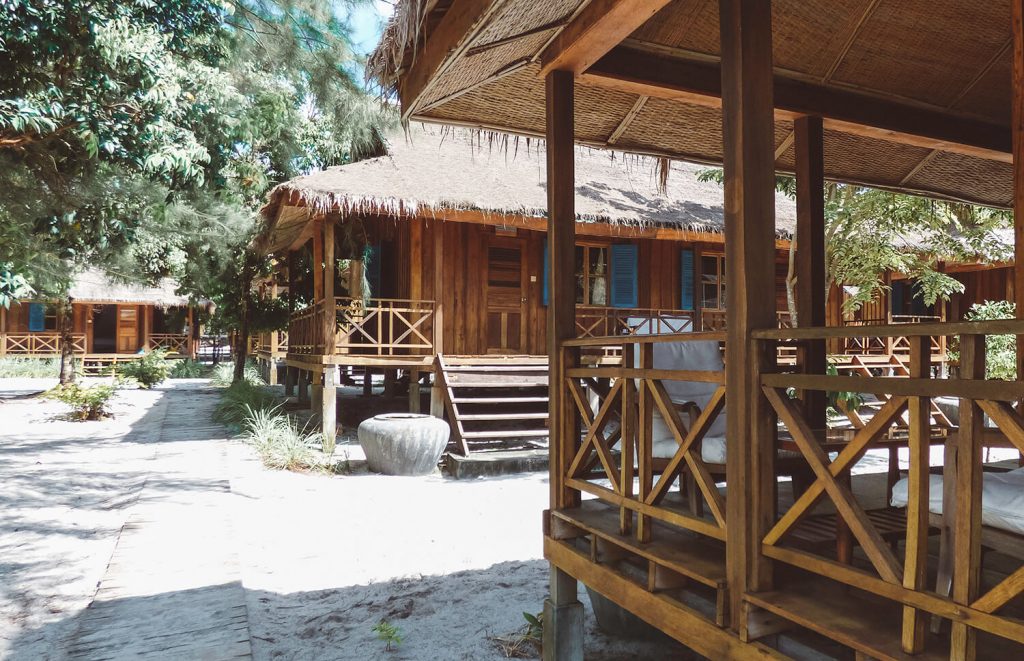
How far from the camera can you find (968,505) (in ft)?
5.14

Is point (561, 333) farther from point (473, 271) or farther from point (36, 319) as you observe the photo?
point (36, 319)

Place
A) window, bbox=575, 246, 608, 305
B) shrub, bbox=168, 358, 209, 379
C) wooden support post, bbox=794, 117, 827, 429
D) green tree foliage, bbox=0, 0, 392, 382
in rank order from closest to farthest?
wooden support post, bbox=794, 117, 827, 429 < green tree foliage, bbox=0, 0, 392, 382 < window, bbox=575, 246, 608, 305 < shrub, bbox=168, 358, 209, 379

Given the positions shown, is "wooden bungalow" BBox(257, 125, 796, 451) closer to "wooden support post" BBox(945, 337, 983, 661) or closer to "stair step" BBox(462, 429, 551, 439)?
"stair step" BBox(462, 429, 551, 439)

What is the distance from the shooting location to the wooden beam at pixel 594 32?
266 centimetres

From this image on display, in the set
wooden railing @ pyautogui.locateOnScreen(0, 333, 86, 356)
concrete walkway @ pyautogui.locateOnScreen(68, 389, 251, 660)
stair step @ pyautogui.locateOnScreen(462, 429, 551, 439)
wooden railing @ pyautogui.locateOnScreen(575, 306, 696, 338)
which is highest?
wooden railing @ pyautogui.locateOnScreen(575, 306, 696, 338)

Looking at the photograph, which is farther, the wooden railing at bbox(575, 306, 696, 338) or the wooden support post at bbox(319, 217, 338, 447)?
the wooden railing at bbox(575, 306, 696, 338)

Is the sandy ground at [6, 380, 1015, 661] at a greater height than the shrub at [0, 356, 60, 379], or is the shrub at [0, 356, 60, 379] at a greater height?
the shrub at [0, 356, 60, 379]

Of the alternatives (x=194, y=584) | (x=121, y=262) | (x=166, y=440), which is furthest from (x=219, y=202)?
(x=194, y=584)

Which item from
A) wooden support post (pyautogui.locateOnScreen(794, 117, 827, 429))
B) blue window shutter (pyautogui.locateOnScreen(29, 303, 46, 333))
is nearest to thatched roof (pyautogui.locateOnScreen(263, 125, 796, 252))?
wooden support post (pyautogui.locateOnScreen(794, 117, 827, 429))

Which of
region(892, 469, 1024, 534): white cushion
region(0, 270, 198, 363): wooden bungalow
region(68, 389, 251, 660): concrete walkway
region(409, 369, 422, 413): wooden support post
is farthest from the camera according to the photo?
region(0, 270, 198, 363): wooden bungalow

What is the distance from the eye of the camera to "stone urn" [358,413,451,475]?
7.87m

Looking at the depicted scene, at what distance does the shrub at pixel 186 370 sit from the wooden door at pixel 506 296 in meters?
15.7

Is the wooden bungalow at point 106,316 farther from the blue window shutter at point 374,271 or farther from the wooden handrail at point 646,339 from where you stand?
the wooden handrail at point 646,339

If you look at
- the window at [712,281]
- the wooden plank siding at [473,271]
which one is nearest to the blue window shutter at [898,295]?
the window at [712,281]
